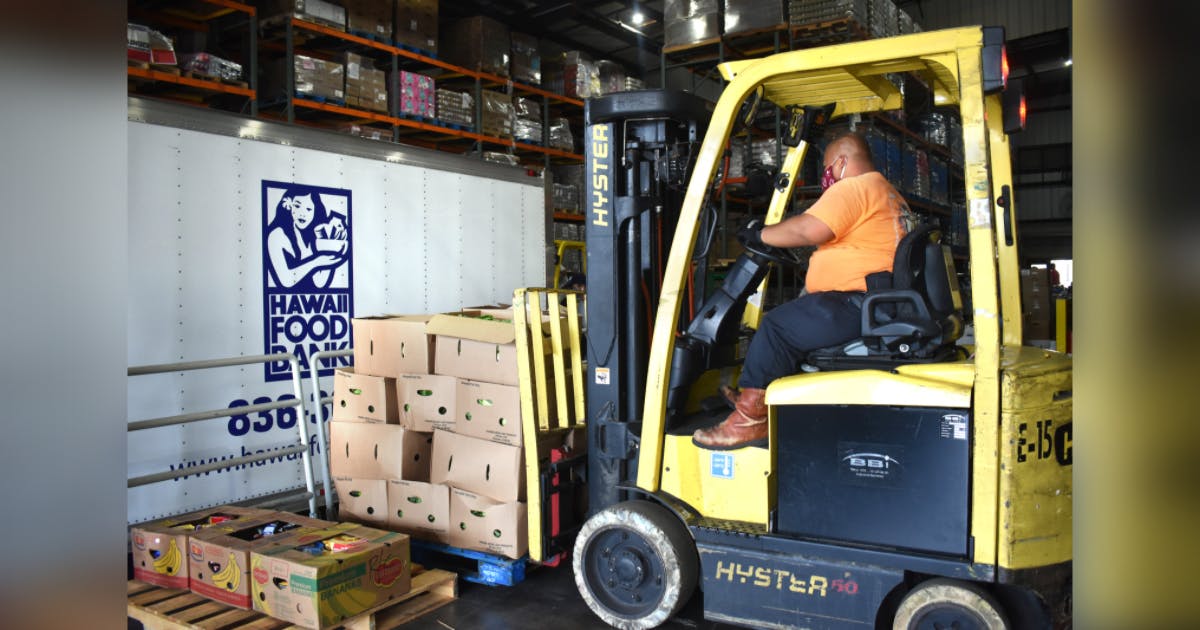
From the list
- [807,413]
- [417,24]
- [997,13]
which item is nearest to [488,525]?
[807,413]

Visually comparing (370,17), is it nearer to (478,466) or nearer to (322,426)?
(322,426)

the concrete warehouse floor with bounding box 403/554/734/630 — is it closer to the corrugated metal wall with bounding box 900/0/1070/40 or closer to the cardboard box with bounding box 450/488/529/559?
the cardboard box with bounding box 450/488/529/559

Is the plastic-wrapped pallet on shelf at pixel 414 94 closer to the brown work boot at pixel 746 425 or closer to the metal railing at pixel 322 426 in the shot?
the metal railing at pixel 322 426

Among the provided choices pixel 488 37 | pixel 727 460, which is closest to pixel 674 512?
pixel 727 460

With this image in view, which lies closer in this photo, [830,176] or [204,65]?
[830,176]

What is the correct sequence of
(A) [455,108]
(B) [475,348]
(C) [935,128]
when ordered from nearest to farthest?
1. (B) [475,348]
2. (A) [455,108]
3. (C) [935,128]

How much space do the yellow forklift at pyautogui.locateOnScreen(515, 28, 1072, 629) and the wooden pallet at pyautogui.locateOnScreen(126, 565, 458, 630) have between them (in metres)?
0.65

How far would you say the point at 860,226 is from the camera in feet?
12.0

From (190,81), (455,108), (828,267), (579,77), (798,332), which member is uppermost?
(579,77)

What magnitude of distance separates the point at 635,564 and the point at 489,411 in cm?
125

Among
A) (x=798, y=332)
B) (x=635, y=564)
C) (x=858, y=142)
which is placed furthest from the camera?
(x=635, y=564)

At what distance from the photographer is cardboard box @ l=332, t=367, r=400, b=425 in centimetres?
523

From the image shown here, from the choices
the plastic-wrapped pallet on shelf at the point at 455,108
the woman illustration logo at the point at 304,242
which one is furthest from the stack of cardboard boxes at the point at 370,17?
the woman illustration logo at the point at 304,242
